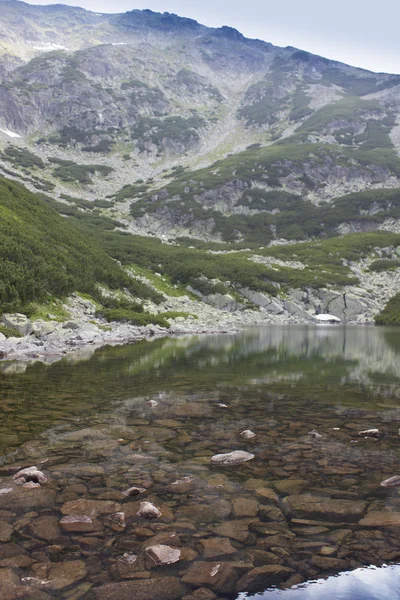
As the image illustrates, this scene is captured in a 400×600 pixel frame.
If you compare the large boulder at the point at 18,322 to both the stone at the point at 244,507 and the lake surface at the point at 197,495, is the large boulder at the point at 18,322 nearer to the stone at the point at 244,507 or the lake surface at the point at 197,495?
the lake surface at the point at 197,495

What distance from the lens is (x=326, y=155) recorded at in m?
169

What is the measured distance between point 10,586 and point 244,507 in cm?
326

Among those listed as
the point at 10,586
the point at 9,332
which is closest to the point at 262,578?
the point at 10,586

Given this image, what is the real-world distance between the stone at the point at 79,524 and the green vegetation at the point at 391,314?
73005mm

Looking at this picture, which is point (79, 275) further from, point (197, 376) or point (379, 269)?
point (379, 269)

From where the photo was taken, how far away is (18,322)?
28.0m

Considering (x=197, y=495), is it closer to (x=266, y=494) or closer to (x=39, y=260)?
(x=266, y=494)

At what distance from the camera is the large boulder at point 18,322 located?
91.4 ft

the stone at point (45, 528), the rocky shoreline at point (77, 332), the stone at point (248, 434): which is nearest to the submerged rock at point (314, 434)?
the stone at point (248, 434)

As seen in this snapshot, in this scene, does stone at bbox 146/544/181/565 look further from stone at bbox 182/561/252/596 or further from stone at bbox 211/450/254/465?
stone at bbox 211/450/254/465

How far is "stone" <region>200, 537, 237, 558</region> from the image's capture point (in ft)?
16.8

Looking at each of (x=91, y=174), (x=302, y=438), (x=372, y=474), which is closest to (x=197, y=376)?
(x=302, y=438)

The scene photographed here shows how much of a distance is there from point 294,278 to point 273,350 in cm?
5444

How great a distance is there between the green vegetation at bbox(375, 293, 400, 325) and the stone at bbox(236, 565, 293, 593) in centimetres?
7280
